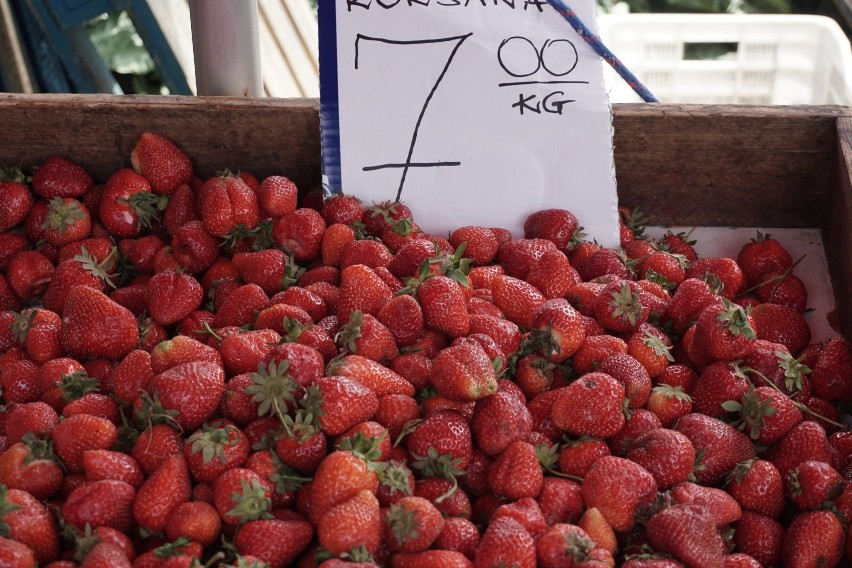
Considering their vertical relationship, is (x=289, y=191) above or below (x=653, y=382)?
above

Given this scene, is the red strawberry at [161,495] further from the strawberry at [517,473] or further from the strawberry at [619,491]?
the strawberry at [619,491]

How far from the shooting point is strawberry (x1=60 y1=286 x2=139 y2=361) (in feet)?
4.31

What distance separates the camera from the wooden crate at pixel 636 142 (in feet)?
5.53

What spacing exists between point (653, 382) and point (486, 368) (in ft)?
1.06

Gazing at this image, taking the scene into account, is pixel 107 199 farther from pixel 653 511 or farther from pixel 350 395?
pixel 653 511

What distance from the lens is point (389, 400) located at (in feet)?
3.83

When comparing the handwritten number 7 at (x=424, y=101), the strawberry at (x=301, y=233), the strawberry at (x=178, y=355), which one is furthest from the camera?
the handwritten number 7 at (x=424, y=101)

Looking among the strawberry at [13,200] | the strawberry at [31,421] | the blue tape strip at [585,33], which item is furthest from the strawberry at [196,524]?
the blue tape strip at [585,33]

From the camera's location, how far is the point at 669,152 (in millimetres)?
1754

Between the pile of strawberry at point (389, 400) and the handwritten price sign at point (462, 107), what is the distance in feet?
0.28

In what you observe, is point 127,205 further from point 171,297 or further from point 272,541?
point 272,541

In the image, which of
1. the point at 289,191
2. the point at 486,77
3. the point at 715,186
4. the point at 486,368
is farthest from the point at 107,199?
the point at 715,186

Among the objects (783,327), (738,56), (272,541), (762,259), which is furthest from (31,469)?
(738,56)

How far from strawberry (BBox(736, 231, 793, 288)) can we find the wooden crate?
9cm
